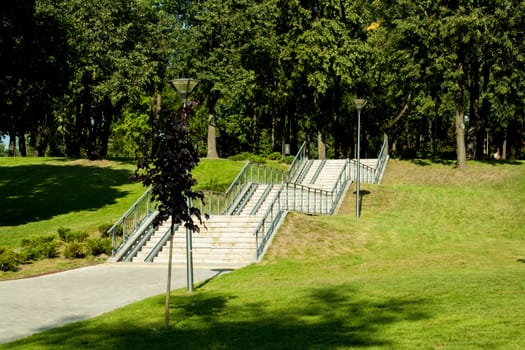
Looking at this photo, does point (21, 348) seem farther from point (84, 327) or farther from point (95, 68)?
point (95, 68)

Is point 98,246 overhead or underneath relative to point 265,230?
underneath

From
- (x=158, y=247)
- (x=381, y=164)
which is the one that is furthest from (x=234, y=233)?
(x=381, y=164)

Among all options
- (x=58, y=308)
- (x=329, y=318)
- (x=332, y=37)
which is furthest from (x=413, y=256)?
(x=332, y=37)

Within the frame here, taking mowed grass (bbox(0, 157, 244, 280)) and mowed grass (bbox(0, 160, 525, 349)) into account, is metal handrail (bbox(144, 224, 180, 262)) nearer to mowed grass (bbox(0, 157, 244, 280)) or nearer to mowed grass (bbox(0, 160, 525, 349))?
mowed grass (bbox(0, 157, 244, 280))

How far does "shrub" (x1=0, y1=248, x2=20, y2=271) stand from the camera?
18.6 m

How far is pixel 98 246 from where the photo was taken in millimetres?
21297

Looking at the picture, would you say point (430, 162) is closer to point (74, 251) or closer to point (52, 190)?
point (52, 190)

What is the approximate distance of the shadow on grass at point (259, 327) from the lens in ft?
29.4

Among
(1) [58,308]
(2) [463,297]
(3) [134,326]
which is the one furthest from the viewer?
(1) [58,308]

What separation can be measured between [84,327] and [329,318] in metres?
4.40

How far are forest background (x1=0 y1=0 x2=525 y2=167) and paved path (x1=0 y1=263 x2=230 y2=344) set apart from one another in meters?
14.8

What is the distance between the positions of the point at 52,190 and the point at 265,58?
60.5 ft

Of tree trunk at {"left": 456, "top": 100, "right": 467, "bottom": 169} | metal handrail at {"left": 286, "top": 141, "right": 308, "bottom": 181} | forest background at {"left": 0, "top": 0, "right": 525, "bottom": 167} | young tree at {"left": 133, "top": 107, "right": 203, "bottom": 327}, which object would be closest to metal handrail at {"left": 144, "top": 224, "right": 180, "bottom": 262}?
young tree at {"left": 133, "top": 107, "right": 203, "bottom": 327}

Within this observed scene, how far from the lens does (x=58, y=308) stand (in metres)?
13.0
